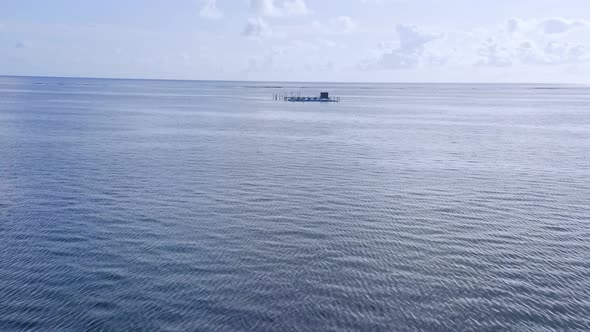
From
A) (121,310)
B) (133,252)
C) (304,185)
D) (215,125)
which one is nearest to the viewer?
(121,310)

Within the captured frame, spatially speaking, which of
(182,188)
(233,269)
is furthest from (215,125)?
(233,269)

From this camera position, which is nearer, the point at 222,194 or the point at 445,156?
the point at 222,194

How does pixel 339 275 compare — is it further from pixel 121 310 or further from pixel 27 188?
pixel 27 188

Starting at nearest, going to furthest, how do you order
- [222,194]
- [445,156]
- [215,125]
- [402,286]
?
[402,286], [222,194], [445,156], [215,125]

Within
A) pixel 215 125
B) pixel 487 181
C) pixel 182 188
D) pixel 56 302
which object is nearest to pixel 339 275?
pixel 56 302

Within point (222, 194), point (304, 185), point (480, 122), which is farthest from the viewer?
point (480, 122)

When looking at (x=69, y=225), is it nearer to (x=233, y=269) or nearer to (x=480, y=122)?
(x=233, y=269)
